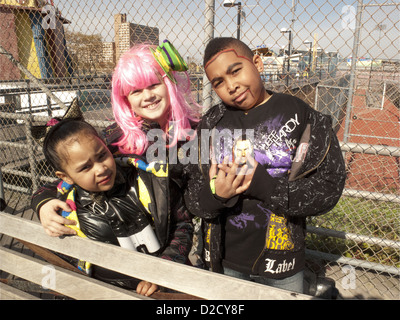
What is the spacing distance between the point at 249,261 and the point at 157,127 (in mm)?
914

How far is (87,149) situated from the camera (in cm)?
142

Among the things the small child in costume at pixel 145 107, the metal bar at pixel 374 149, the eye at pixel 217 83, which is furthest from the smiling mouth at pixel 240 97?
the metal bar at pixel 374 149

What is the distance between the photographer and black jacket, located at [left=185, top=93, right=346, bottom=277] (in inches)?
49.8

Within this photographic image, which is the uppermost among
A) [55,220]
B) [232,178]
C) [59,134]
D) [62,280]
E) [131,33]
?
[131,33]

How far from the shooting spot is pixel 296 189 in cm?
128

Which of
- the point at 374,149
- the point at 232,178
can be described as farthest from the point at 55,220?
the point at 374,149

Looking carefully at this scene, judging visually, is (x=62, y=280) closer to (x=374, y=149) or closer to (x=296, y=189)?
(x=296, y=189)

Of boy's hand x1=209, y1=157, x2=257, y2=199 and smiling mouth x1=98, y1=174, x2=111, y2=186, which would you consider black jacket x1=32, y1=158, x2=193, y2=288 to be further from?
boy's hand x1=209, y1=157, x2=257, y2=199

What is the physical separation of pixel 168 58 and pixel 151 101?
0.82ft

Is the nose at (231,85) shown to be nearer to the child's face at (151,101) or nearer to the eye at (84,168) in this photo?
the child's face at (151,101)

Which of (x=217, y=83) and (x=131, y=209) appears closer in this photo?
(x=217, y=83)

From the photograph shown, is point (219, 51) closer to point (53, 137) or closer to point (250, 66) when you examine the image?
point (250, 66)

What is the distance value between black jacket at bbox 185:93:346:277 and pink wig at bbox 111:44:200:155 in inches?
10.2

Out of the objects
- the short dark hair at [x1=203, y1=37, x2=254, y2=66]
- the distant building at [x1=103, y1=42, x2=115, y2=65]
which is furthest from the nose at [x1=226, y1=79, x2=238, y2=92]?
the distant building at [x1=103, y1=42, x2=115, y2=65]
